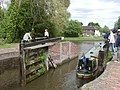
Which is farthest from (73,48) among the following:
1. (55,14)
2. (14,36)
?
(14,36)

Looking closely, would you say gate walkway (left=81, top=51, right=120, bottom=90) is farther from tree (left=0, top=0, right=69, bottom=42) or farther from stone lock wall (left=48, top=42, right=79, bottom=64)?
tree (left=0, top=0, right=69, bottom=42)

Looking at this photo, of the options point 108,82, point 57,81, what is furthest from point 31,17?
point 108,82

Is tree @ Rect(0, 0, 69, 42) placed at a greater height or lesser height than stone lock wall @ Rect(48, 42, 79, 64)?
greater

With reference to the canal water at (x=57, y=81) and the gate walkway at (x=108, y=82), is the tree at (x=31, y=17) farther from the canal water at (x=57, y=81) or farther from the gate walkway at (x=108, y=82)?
the gate walkway at (x=108, y=82)

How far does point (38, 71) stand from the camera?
1033 inches

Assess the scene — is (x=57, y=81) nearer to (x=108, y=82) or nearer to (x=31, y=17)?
(x=108, y=82)

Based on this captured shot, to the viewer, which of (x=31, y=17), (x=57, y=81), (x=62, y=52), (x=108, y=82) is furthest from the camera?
(x=31, y=17)

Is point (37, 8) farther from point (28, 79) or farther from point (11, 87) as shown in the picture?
point (11, 87)

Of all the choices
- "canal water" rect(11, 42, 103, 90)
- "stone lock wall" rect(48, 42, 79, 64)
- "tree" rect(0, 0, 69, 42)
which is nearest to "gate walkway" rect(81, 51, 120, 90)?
"canal water" rect(11, 42, 103, 90)

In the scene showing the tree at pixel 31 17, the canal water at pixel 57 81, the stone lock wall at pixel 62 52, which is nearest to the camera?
the canal water at pixel 57 81

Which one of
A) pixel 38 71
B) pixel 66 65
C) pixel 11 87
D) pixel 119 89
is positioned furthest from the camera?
pixel 66 65

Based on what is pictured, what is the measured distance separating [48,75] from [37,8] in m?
15.1


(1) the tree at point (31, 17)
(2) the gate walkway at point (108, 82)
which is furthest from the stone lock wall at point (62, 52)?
(2) the gate walkway at point (108, 82)

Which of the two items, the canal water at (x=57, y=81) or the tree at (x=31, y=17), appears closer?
the canal water at (x=57, y=81)
